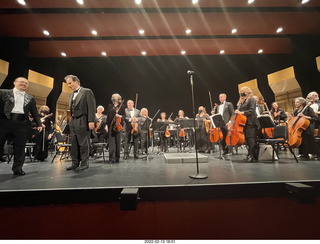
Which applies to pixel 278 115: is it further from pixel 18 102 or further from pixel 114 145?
pixel 18 102

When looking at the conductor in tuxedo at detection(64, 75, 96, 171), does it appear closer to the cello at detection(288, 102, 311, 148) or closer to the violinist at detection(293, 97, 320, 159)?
the cello at detection(288, 102, 311, 148)

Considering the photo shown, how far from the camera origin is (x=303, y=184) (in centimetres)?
159

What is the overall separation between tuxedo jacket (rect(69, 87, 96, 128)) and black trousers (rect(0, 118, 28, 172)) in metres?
0.75

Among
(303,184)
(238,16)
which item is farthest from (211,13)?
(303,184)

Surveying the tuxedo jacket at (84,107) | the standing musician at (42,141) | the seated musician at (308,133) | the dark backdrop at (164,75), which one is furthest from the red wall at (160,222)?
the dark backdrop at (164,75)

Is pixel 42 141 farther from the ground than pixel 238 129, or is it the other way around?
pixel 238 129

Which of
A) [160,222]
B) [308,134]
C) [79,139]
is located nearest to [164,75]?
[308,134]

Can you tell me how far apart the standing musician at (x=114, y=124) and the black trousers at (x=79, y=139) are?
2.55 feet

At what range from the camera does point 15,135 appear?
2465 mm

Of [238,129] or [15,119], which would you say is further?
[238,129]

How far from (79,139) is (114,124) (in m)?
0.97

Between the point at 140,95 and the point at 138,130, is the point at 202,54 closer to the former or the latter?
the point at 140,95

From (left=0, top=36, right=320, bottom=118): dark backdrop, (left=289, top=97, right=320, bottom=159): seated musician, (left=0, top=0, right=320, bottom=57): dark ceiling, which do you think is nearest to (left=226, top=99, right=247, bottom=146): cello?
(left=289, top=97, right=320, bottom=159): seated musician
